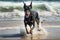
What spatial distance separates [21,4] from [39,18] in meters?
0.23

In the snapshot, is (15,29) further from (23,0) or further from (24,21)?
(23,0)

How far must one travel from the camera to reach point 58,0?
1.70 m

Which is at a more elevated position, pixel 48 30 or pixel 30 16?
pixel 30 16

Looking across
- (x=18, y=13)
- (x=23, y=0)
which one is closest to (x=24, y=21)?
(x=18, y=13)

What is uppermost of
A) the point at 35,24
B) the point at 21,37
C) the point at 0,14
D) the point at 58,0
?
the point at 58,0

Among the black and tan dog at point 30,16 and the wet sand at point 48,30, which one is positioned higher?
the black and tan dog at point 30,16

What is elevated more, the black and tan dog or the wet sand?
the black and tan dog

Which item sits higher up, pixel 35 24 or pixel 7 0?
pixel 7 0

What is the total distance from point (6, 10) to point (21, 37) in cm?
31

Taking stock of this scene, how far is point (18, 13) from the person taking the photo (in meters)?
1.67

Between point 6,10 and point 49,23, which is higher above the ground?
point 6,10

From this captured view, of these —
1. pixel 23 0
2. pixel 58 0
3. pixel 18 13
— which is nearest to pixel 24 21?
pixel 18 13

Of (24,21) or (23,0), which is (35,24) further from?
(23,0)

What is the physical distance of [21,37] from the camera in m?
1.66
